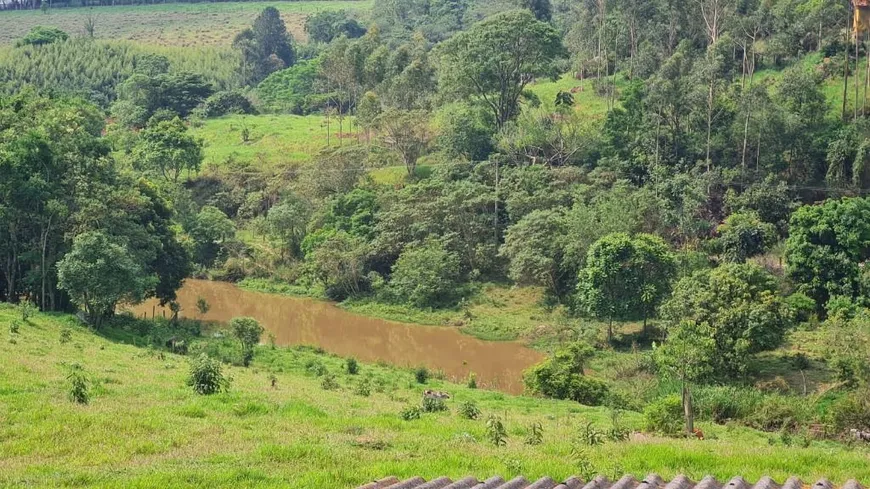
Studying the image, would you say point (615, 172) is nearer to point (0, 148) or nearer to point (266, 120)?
point (0, 148)

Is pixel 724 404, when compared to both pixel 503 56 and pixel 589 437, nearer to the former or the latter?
pixel 589 437

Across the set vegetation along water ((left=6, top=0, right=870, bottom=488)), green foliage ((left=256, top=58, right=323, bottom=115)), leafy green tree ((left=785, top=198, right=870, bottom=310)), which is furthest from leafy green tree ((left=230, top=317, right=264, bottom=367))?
green foliage ((left=256, top=58, right=323, bottom=115))

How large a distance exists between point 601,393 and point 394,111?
29.1 metres

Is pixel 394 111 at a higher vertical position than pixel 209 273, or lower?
higher

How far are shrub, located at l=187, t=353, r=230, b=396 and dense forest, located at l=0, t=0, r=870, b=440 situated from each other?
32.7 ft

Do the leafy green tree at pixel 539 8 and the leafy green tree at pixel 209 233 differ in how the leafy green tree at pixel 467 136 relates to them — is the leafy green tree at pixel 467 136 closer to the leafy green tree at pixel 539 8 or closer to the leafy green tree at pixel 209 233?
the leafy green tree at pixel 209 233

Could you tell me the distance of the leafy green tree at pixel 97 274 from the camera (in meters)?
27.7

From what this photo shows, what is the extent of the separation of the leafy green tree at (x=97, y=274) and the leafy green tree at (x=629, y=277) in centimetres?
1741

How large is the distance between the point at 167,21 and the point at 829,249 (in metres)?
100

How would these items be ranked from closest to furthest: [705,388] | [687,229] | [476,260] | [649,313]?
[705,388] < [649,313] < [687,229] < [476,260]

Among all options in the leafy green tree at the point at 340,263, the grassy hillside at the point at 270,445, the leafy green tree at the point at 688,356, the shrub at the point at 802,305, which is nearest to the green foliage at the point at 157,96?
the leafy green tree at the point at 340,263

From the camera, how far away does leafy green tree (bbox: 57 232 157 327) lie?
27.7 meters

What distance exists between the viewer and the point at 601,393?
24.0 meters

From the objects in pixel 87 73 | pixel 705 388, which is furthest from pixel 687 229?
pixel 87 73
